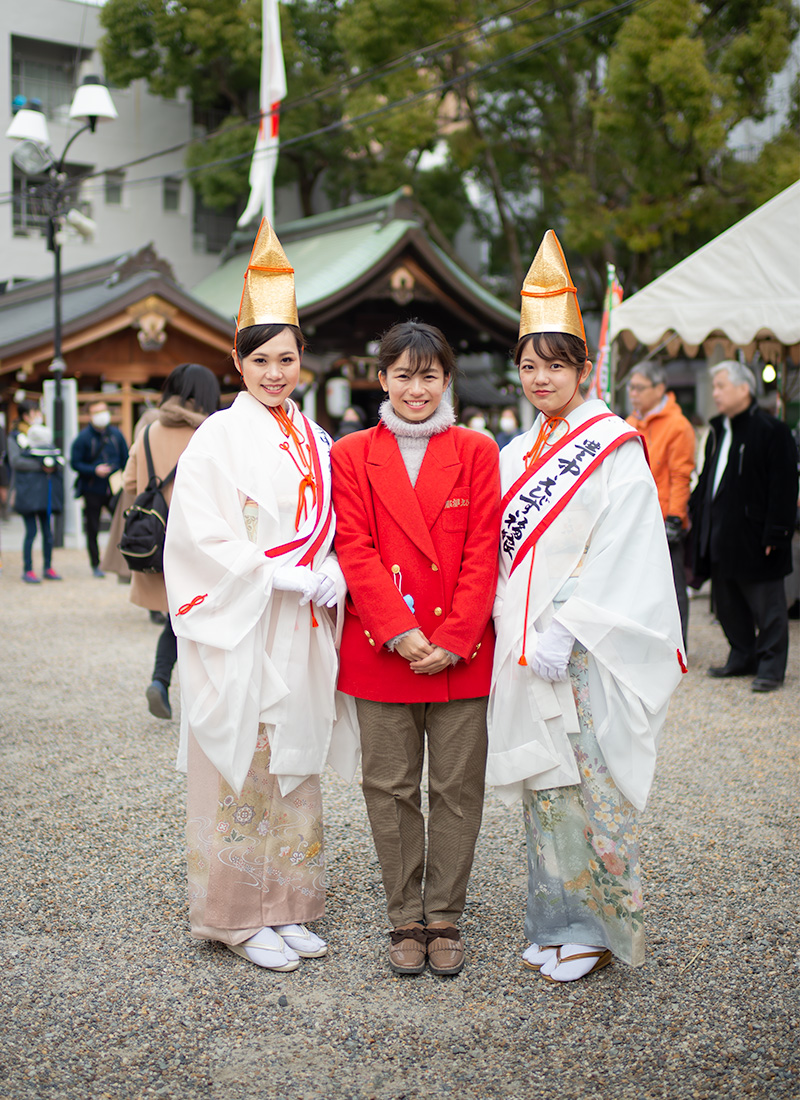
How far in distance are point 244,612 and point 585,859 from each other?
3.53 feet

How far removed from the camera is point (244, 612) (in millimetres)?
2537

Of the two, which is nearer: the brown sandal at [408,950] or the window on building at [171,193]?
the brown sandal at [408,950]

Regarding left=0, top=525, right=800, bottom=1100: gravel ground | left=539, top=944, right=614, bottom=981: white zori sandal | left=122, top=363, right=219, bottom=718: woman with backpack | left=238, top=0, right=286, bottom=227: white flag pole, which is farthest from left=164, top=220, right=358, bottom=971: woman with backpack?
left=238, top=0, right=286, bottom=227: white flag pole

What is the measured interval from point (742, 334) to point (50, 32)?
790 inches

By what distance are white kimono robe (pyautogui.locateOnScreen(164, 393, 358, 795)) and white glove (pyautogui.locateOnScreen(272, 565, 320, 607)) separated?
0.10 ft

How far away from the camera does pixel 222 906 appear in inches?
102

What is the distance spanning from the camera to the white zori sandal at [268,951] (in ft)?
8.42

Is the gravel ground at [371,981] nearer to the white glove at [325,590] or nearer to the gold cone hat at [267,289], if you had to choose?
the white glove at [325,590]

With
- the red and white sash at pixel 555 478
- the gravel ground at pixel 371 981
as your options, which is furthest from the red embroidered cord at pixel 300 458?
the gravel ground at pixel 371 981

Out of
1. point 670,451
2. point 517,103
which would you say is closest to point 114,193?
point 517,103

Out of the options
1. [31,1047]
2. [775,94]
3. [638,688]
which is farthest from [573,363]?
[775,94]

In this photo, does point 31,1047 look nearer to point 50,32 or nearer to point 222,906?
point 222,906

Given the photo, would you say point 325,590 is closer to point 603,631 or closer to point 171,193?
point 603,631

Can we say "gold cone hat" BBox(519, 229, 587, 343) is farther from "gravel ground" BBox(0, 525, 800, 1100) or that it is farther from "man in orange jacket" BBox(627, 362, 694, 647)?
"man in orange jacket" BBox(627, 362, 694, 647)
